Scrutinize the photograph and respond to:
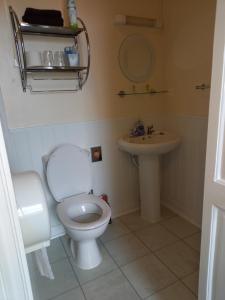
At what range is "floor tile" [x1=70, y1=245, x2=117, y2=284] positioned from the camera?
157 cm

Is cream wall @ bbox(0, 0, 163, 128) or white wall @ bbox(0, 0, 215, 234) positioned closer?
cream wall @ bbox(0, 0, 163, 128)

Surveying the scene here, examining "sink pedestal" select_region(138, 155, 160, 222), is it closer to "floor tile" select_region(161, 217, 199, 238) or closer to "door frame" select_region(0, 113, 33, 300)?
"floor tile" select_region(161, 217, 199, 238)

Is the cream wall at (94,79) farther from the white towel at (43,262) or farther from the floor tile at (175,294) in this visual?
the floor tile at (175,294)

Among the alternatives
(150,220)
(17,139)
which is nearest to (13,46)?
(17,139)

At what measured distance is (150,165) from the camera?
2.02 metres

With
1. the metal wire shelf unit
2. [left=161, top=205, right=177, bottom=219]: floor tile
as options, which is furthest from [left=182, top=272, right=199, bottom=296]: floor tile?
the metal wire shelf unit

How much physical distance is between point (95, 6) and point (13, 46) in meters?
0.75

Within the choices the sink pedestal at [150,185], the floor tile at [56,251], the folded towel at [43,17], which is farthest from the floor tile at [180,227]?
the folded towel at [43,17]

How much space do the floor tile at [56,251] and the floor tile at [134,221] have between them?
666mm

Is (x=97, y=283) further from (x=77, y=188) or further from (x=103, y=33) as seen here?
(x=103, y=33)

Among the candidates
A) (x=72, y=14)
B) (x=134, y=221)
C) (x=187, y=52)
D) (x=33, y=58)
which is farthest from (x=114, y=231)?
(x=72, y=14)

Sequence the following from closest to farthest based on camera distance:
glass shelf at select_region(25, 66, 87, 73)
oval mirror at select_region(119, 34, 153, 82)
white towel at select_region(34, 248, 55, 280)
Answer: white towel at select_region(34, 248, 55, 280) → glass shelf at select_region(25, 66, 87, 73) → oval mirror at select_region(119, 34, 153, 82)

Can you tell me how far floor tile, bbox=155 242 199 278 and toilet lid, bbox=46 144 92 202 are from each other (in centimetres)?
83

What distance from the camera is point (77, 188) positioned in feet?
6.09
